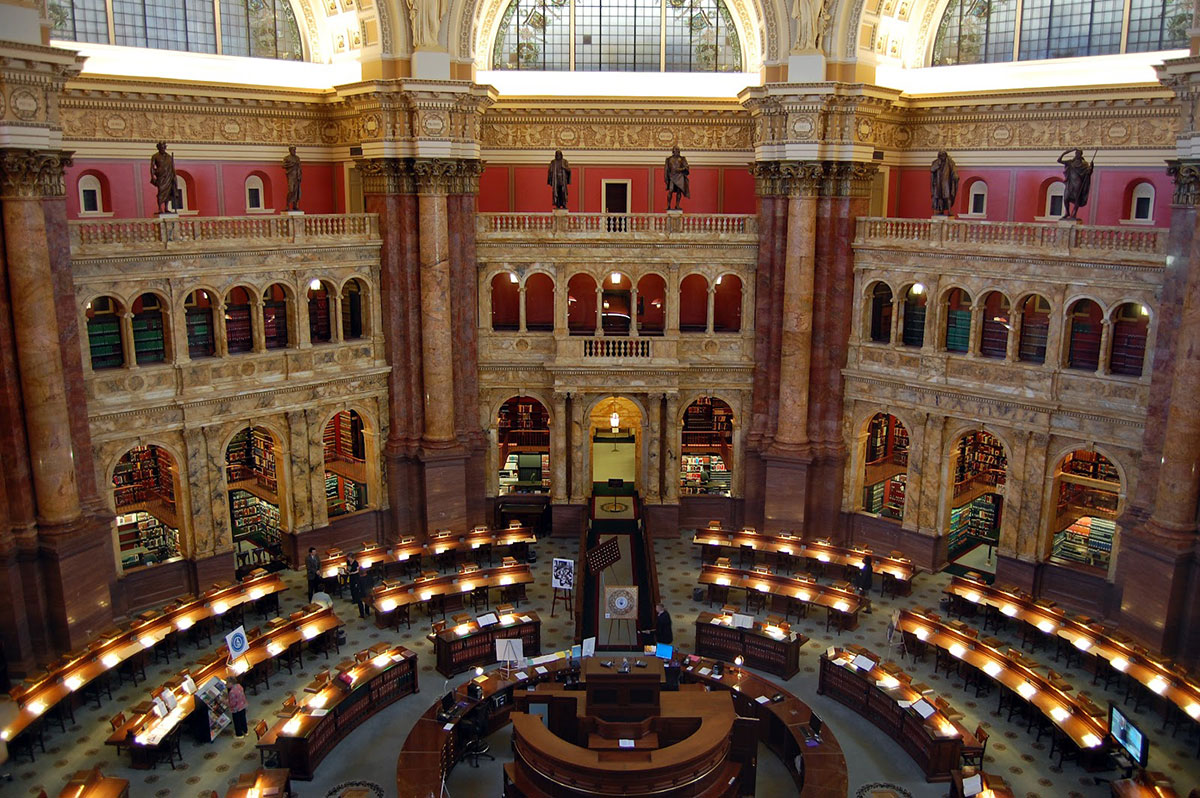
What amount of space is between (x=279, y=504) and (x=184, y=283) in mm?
7290

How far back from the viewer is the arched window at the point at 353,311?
30.0 m

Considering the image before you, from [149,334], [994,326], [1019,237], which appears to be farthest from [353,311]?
[1019,237]

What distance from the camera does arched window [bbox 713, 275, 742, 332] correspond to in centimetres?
3369

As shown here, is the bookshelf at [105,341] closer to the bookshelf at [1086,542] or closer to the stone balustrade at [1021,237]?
the stone balustrade at [1021,237]

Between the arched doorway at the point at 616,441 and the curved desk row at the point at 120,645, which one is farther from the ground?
the arched doorway at the point at 616,441

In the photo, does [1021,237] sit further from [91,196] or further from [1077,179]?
[91,196]

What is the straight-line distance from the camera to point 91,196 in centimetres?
2672

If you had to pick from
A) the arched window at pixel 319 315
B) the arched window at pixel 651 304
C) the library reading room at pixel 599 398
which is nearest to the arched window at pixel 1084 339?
the library reading room at pixel 599 398

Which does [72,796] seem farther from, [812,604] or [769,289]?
[769,289]

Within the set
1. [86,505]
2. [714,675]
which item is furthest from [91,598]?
[714,675]

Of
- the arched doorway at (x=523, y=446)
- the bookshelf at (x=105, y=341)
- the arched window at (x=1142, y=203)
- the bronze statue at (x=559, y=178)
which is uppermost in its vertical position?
the bronze statue at (x=559, y=178)

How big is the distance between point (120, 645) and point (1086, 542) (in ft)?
82.7

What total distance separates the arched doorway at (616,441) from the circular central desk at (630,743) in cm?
1411

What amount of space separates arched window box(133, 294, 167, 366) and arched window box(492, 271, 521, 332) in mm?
10547
